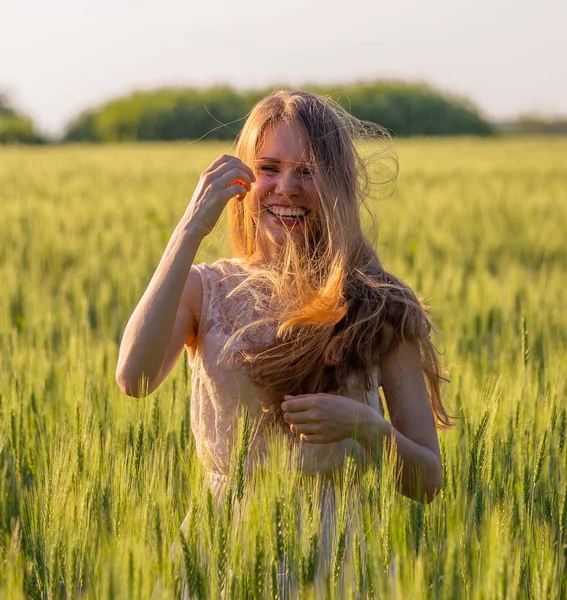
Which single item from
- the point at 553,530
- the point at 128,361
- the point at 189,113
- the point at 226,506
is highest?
the point at 189,113

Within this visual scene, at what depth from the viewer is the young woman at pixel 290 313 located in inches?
63.9

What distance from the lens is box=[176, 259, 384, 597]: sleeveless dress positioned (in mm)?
1683

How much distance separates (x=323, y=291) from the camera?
1667 millimetres

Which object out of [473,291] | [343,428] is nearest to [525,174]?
[473,291]

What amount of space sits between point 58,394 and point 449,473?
45.2 inches

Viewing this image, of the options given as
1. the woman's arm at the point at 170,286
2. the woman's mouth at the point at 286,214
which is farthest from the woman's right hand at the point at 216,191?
the woman's mouth at the point at 286,214

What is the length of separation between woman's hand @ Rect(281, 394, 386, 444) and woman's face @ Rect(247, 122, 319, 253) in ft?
1.23

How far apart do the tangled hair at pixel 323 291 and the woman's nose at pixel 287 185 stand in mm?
41

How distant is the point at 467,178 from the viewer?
1138 cm

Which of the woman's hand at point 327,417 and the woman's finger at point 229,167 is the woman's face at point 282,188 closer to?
the woman's finger at point 229,167

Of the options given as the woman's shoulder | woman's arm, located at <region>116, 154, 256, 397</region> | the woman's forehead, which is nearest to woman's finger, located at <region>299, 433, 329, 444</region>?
woman's arm, located at <region>116, 154, 256, 397</region>

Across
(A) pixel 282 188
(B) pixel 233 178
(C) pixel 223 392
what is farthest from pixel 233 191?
(C) pixel 223 392

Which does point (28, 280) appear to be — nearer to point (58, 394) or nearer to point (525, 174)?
point (58, 394)

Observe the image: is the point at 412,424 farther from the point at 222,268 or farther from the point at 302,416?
the point at 222,268
